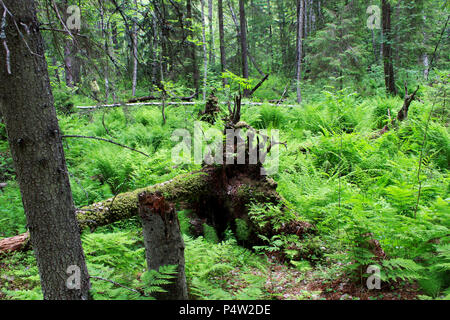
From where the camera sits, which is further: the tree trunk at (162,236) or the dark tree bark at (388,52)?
the dark tree bark at (388,52)

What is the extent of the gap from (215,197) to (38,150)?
2.74 metres

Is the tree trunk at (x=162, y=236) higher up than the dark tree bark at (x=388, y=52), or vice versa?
the dark tree bark at (x=388, y=52)

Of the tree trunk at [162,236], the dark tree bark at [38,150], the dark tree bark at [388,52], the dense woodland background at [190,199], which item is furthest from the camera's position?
the dark tree bark at [388,52]

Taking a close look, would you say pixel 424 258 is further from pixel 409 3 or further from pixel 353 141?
pixel 409 3

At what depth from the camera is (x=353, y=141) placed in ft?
18.0

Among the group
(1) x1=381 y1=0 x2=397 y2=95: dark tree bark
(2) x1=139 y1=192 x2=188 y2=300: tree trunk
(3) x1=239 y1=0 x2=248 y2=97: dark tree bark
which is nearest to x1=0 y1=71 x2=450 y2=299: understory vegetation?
(2) x1=139 y1=192 x2=188 y2=300: tree trunk

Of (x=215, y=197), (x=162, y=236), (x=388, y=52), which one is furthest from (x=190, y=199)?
(x=388, y=52)

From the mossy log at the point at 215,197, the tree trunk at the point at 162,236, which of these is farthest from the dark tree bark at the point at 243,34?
the tree trunk at the point at 162,236

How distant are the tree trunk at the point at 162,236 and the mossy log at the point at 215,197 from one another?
1513 mm

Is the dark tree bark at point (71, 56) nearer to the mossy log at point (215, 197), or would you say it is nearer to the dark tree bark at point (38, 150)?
the dark tree bark at point (38, 150)

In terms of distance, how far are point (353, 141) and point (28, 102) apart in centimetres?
534

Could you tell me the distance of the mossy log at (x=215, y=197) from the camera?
3.68 m
